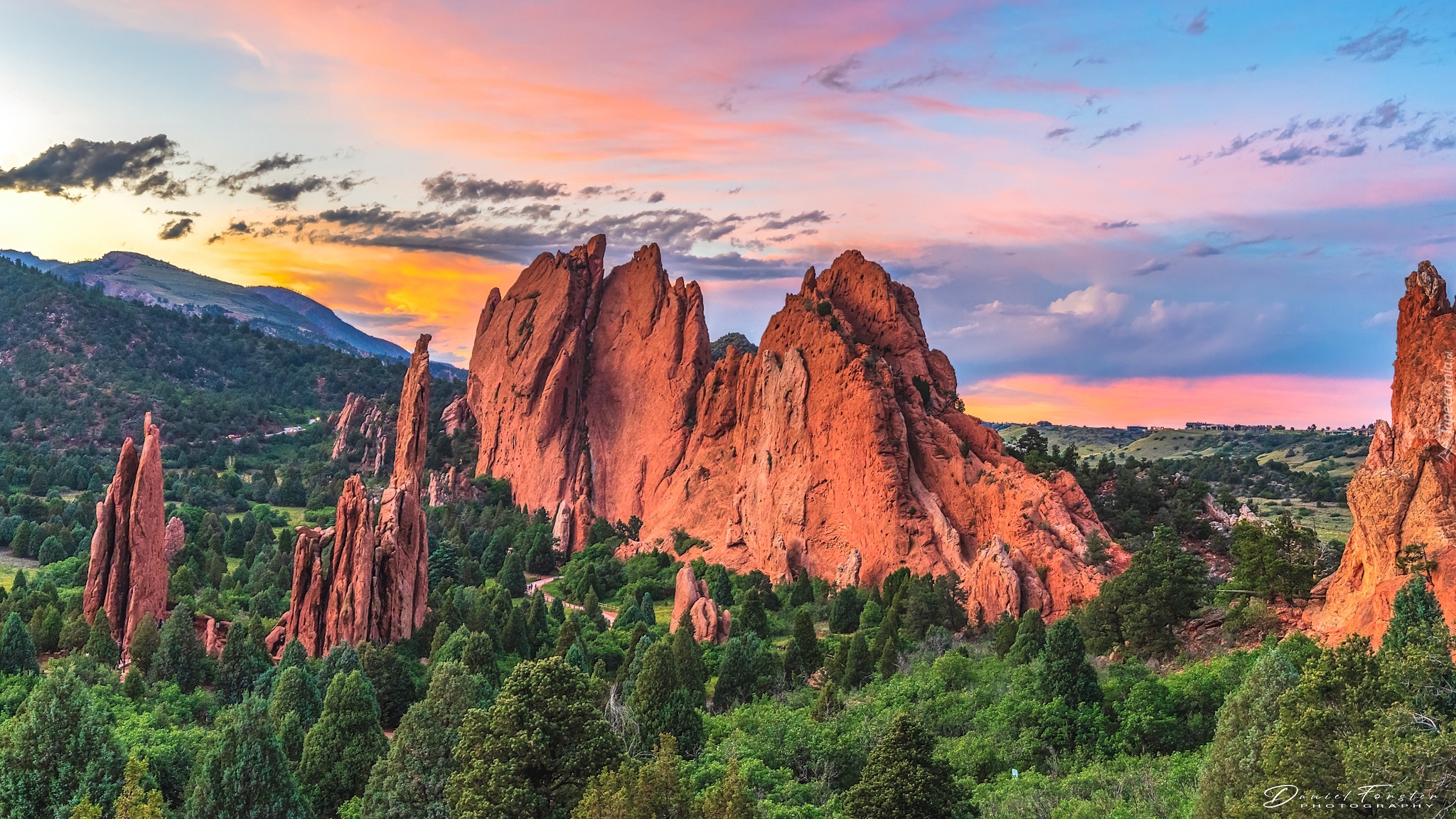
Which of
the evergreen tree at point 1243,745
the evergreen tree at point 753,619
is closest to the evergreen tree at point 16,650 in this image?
the evergreen tree at point 753,619

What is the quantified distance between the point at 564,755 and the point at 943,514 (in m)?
43.3

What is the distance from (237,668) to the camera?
46.4m

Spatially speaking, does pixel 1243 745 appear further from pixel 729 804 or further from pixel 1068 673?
pixel 1068 673

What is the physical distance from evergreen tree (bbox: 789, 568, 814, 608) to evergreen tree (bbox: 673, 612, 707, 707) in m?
18.3

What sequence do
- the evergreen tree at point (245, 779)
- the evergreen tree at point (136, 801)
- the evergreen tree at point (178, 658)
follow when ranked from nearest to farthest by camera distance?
the evergreen tree at point (136, 801) → the evergreen tree at point (245, 779) → the evergreen tree at point (178, 658)

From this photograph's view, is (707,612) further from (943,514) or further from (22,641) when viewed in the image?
(22,641)

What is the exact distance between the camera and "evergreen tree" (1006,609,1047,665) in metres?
46.7

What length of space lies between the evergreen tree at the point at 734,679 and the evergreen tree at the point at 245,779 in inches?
794

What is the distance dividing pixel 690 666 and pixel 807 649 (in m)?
7.58

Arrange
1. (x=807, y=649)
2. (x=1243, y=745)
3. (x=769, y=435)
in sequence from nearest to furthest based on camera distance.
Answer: (x=1243, y=745) < (x=807, y=649) < (x=769, y=435)

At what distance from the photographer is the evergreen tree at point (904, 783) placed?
92.1 ft

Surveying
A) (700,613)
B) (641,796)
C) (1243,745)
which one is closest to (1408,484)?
(1243,745)

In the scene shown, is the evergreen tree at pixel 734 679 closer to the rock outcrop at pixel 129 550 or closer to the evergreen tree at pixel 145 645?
the evergreen tree at pixel 145 645

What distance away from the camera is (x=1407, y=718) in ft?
61.6
